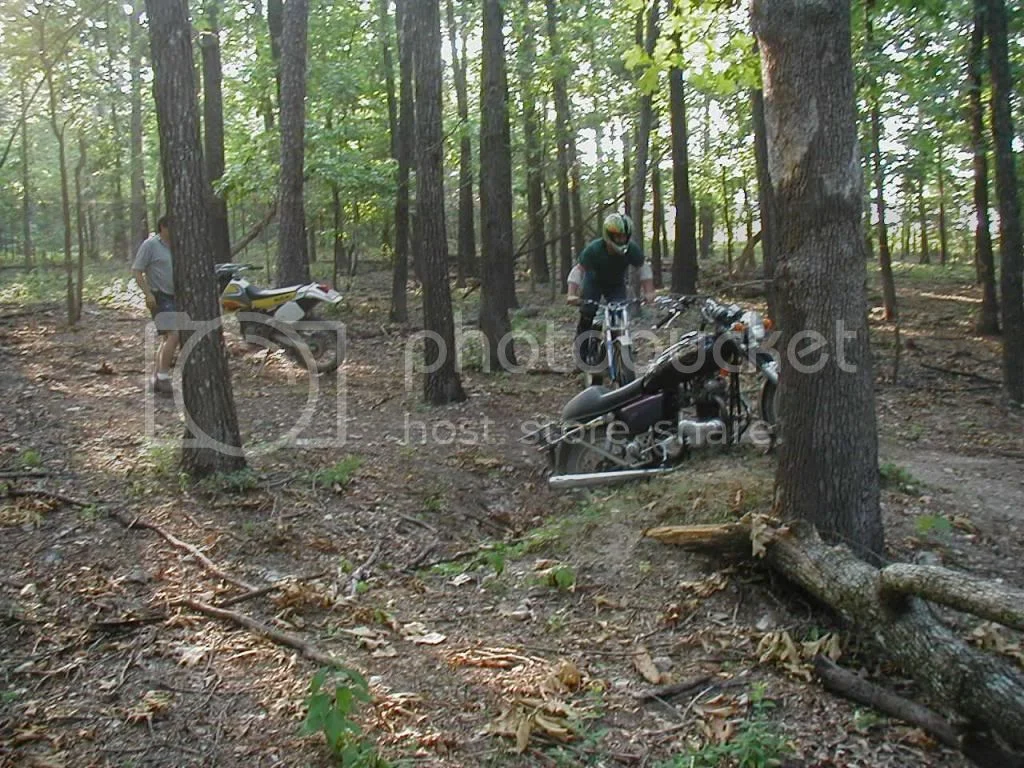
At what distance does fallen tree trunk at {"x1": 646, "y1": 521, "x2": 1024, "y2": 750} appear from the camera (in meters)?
3.52

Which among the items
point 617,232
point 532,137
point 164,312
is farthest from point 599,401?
point 532,137

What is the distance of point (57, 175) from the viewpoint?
127ft

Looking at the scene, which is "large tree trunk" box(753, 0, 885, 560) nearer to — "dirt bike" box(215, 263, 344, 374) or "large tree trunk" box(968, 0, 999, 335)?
"dirt bike" box(215, 263, 344, 374)

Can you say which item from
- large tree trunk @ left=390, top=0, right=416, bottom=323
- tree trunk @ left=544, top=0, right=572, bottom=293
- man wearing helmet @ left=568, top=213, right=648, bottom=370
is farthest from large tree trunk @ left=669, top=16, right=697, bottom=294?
man wearing helmet @ left=568, top=213, right=648, bottom=370

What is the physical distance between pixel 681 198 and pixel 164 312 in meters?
11.7

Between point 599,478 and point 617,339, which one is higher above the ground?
point 617,339

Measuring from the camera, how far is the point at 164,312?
9703 mm

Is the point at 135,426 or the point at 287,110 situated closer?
the point at 135,426

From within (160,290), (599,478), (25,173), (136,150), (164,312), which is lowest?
(599,478)

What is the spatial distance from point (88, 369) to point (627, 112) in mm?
14477

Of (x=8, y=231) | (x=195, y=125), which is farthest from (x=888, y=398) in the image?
(x=8, y=231)

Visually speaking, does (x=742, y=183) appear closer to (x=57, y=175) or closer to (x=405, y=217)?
(x=405, y=217)

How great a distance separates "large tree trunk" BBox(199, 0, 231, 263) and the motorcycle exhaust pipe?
1062 cm

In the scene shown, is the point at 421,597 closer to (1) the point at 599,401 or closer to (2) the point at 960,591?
(1) the point at 599,401
